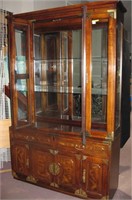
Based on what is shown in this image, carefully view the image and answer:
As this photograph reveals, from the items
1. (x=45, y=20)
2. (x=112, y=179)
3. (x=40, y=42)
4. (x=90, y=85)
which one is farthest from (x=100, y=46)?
(x=112, y=179)

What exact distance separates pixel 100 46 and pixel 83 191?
156 centimetres

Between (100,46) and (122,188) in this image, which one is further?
(122,188)

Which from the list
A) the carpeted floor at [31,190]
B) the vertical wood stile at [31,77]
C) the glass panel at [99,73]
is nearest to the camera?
the glass panel at [99,73]

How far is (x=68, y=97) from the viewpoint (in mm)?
2850

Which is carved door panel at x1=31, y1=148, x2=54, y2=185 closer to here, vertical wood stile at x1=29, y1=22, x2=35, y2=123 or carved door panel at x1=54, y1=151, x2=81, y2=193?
carved door panel at x1=54, y1=151, x2=81, y2=193

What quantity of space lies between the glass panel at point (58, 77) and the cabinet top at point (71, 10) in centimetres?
37

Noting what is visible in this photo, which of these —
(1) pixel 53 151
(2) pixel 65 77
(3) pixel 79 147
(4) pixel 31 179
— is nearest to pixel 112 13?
(2) pixel 65 77

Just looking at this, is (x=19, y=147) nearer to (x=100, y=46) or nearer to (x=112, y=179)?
(x=112, y=179)

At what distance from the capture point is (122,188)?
8.46ft

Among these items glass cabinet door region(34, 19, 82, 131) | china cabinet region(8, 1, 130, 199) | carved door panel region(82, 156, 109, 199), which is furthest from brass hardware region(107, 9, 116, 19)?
carved door panel region(82, 156, 109, 199)

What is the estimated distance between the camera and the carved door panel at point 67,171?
2306 millimetres

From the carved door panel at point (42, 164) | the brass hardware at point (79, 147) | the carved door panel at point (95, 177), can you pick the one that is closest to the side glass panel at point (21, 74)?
the carved door panel at point (42, 164)

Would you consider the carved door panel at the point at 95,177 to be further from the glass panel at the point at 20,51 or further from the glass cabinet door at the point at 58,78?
the glass panel at the point at 20,51

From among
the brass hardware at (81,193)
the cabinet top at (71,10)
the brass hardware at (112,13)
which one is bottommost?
the brass hardware at (81,193)
